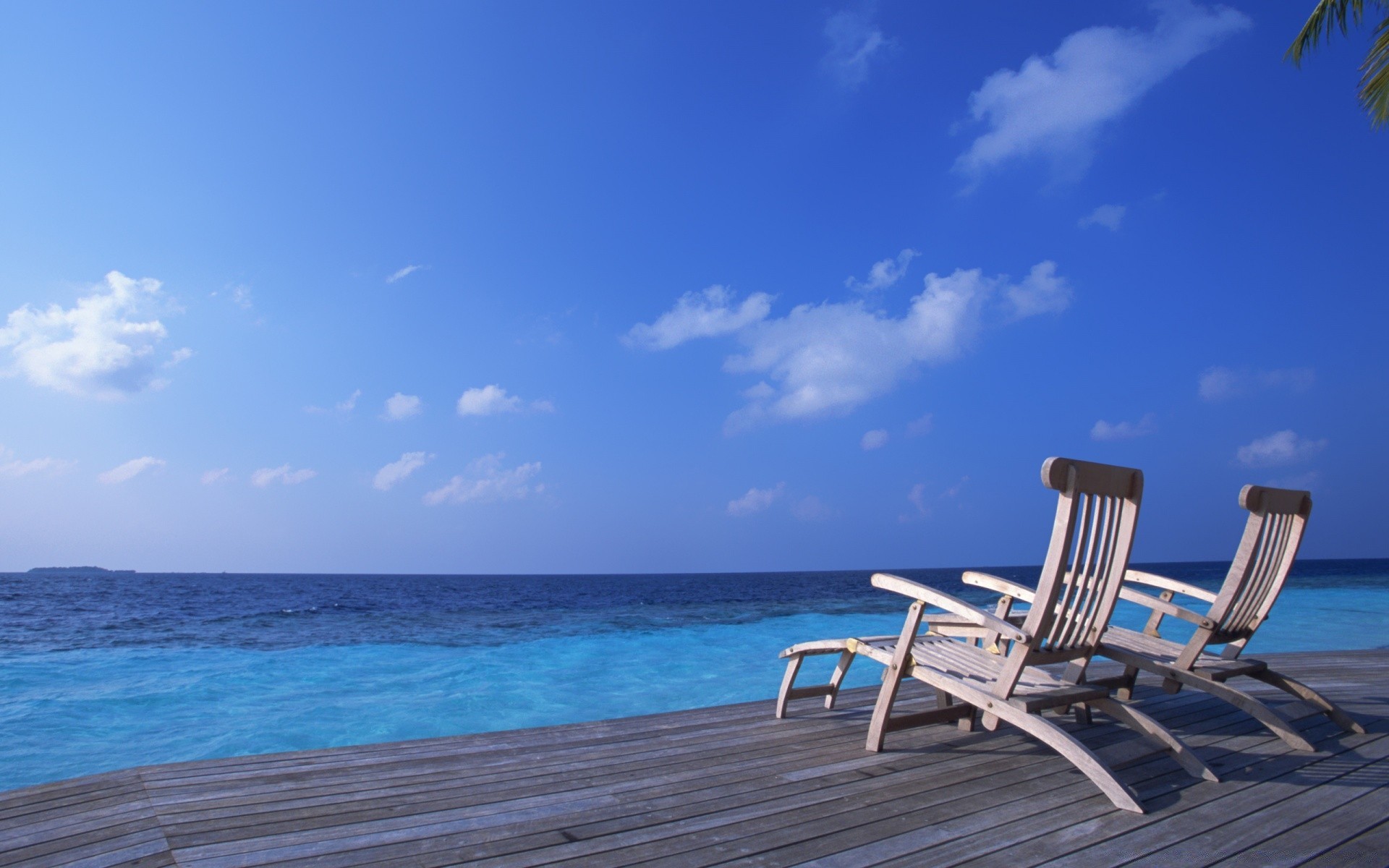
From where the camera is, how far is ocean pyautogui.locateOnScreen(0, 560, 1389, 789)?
775 centimetres

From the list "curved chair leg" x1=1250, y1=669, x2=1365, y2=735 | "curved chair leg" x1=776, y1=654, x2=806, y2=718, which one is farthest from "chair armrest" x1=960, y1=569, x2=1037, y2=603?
"curved chair leg" x1=1250, y1=669, x2=1365, y2=735

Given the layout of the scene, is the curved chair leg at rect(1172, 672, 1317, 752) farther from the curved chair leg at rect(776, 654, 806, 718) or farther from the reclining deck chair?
the curved chair leg at rect(776, 654, 806, 718)

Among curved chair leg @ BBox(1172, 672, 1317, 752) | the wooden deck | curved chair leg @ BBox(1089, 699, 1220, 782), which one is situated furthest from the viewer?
curved chair leg @ BBox(1172, 672, 1317, 752)

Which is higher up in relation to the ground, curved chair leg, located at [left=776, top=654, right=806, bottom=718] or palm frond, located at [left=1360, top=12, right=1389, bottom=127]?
palm frond, located at [left=1360, top=12, right=1389, bottom=127]

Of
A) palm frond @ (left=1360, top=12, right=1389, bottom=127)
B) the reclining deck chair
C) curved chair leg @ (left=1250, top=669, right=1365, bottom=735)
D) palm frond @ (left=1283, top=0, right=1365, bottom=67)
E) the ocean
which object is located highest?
palm frond @ (left=1283, top=0, right=1365, bottom=67)

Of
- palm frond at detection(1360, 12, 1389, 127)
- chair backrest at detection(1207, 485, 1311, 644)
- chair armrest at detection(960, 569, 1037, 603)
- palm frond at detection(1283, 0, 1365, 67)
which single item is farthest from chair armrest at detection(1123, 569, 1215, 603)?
palm frond at detection(1283, 0, 1365, 67)

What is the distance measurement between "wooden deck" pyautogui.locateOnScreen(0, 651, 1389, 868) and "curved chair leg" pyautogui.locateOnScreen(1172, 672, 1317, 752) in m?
0.10

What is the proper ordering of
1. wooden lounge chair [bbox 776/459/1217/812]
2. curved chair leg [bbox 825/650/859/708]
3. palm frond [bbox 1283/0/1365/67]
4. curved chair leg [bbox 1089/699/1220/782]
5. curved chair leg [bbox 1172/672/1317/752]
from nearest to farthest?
1. wooden lounge chair [bbox 776/459/1217/812]
2. curved chair leg [bbox 1089/699/1220/782]
3. curved chair leg [bbox 1172/672/1317/752]
4. curved chair leg [bbox 825/650/859/708]
5. palm frond [bbox 1283/0/1365/67]

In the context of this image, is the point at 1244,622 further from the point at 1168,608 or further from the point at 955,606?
the point at 955,606

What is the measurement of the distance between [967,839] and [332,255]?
67.4 ft

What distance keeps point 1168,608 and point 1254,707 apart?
706 mm

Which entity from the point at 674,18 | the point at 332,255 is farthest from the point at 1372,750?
→ the point at 332,255

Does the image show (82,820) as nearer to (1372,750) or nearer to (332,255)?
(1372,750)

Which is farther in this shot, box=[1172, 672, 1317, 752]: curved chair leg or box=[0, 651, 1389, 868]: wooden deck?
box=[1172, 672, 1317, 752]: curved chair leg
